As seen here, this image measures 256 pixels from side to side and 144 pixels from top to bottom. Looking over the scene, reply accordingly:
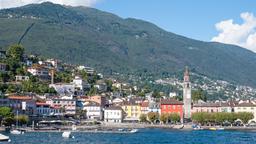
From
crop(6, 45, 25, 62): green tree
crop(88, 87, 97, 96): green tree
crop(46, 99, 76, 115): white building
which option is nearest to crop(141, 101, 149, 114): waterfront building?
crop(88, 87, 97, 96): green tree

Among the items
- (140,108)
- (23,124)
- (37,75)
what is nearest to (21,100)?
(23,124)

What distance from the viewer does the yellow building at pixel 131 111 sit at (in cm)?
13488

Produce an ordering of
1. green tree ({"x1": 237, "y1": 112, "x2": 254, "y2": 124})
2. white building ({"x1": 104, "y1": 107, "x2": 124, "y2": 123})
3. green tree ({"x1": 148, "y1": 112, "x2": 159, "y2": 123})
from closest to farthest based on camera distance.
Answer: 1. green tree ({"x1": 237, "y1": 112, "x2": 254, "y2": 124})
2. green tree ({"x1": 148, "y1": 112, "x2": 159, "y2": 123})
3. white building ({"x1": 104, "y1": 107, "x2": 124, "y2": 123})

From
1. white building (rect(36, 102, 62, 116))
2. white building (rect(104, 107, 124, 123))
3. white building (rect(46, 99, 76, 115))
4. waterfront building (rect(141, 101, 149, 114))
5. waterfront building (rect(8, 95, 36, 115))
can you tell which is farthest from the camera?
waterfront building (rect(141, 101, 149, 114))

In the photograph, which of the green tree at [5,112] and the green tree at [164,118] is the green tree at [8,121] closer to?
the green tree at [5,112]

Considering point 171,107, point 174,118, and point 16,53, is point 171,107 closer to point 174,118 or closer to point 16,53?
point 174,118

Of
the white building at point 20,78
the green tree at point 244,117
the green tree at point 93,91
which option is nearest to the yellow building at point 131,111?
the green tree at point 93,91

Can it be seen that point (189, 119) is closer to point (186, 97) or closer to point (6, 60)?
point (186, 97)

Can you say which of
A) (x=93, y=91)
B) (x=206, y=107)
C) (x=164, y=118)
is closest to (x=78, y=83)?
(x=93, y=91)

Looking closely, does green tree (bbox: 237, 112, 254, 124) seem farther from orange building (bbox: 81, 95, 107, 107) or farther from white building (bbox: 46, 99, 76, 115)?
white building (bbox: 46, 99, 76, 115)

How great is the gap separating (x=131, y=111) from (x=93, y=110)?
474 inches

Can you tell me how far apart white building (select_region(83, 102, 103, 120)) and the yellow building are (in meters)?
7.63

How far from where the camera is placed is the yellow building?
135m

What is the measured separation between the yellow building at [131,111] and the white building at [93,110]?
300 inches
